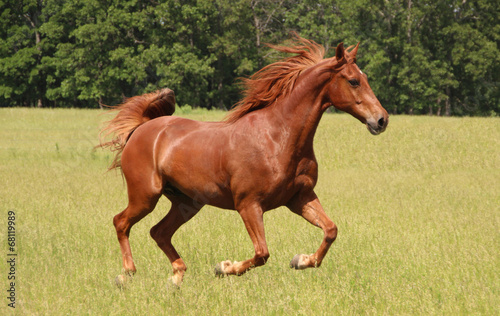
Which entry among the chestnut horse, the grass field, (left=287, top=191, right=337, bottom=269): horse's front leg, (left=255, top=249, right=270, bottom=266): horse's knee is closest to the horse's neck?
the chestnut horse

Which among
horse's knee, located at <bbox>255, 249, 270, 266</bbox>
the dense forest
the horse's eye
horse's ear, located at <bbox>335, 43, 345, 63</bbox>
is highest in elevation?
horse's ear, located at <bbox>335, 43, 345, 63</bbox>

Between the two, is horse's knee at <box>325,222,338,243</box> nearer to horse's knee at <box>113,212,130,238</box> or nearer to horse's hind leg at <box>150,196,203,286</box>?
horse's hind leg at <box>150,196,203,286</box>

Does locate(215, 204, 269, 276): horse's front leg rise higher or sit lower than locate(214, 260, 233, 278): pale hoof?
higher

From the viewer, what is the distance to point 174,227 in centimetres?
606

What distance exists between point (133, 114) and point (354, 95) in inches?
120

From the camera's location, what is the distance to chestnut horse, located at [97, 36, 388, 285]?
4902mm

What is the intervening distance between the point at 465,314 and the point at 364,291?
0.95 m

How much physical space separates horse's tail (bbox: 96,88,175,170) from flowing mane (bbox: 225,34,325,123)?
1.53 m

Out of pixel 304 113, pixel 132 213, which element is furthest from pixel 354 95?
pixel 132 213

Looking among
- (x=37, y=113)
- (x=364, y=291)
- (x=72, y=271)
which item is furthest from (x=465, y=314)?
(x=37, y=113)

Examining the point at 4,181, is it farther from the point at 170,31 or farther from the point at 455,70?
the point at 455,70

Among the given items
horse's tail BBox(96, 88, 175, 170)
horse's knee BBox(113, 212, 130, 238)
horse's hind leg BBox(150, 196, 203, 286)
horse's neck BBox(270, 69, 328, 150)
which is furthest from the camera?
horse's tail BBox(96, 88, 175, 170)

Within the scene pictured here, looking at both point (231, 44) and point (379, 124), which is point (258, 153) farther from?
point (231, 44)

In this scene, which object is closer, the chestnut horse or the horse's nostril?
the horse's nostril
